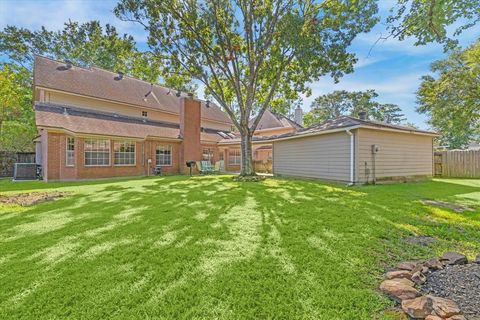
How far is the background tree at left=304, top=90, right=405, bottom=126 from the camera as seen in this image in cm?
4334

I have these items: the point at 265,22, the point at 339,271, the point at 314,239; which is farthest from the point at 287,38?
the point at 339,271

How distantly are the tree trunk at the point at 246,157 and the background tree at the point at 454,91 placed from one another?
1283cm

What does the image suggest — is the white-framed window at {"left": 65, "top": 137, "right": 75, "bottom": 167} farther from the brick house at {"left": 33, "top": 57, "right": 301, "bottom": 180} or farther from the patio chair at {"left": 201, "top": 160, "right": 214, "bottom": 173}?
the patio chair at {"left": 201, "top": 160, "right": 214, "bottom": 173}

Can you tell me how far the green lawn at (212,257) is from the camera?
2.22 m

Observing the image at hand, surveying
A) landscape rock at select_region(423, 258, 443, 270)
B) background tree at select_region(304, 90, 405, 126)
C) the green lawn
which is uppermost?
background tree at select_region(304, 90, 405, 126)

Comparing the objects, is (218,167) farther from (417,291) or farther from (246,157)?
(417,291)

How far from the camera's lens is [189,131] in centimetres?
1844

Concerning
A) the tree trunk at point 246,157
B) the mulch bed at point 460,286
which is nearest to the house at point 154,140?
the tree trunk at point 246,157

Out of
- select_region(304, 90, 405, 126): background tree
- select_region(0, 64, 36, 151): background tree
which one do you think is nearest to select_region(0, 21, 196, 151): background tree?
select_region(0, 64, 36, 151): background tree

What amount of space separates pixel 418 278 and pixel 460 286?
0.35 m

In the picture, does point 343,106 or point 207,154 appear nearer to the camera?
point 207,154

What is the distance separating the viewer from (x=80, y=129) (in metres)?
13.5

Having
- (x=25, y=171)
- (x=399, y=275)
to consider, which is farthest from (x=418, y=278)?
(x=25, y=171)

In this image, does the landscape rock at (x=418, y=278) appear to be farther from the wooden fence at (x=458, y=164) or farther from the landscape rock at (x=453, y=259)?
the wooden fence at (x=458, y=164)
